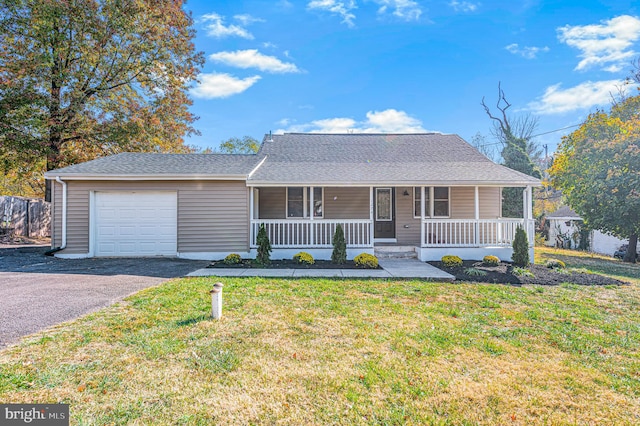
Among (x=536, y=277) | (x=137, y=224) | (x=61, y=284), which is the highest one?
(x=137, y=224)

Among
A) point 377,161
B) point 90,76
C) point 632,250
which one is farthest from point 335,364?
point 90,76

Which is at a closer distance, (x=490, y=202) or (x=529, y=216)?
(x=529, y=216)

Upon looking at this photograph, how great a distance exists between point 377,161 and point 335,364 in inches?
392

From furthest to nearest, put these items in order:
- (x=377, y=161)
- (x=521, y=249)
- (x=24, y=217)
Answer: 1. (x=24, y=217)
2. (x=377, y=161)
3. (x=521, y=249)

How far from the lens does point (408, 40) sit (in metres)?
14.1

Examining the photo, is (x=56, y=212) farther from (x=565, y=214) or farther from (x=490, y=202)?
→ (x=565, y=214)

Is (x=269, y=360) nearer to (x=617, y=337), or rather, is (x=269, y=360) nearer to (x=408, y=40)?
(x=617, y=337)

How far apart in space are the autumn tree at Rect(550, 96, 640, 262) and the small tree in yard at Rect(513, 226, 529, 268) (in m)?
6.06

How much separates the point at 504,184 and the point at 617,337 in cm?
672

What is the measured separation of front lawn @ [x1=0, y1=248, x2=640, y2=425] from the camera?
2320mm

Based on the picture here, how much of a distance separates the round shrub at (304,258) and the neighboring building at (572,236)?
610 inches

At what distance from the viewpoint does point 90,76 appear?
16.2 metres

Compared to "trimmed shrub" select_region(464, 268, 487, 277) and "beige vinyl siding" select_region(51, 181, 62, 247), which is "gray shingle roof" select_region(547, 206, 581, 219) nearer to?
"trimmed shrub" select_region(464, 268, 487, 277)

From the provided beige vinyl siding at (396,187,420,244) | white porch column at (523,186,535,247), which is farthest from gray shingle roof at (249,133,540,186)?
beige vinyl siding at (396,187,420,244)
